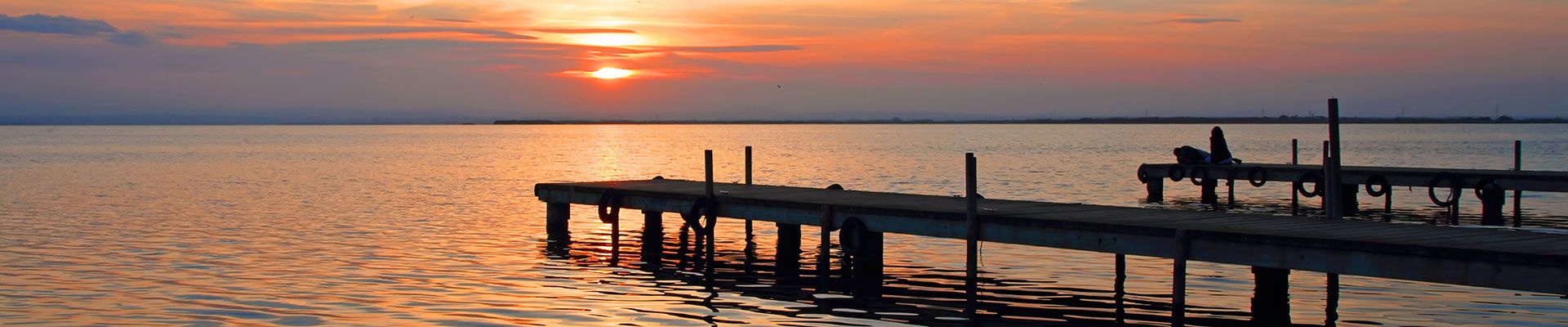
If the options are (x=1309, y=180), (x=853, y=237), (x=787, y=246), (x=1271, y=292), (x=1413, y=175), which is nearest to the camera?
(x=1271, y=292)

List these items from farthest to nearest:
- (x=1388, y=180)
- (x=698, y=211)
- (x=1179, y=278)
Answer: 1. (x=1388, y=180)
2. (x=698, y=211)
3. (x=1179, y=278)

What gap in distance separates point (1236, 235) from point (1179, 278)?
0.80 meters

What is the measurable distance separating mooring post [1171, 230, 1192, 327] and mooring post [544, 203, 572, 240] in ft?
43.0

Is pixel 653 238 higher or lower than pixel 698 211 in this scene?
lower

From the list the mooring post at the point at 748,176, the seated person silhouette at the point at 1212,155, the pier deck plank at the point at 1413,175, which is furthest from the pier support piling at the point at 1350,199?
the mooring post at the point at 748,176

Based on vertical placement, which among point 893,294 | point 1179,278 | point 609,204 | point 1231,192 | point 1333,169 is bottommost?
point 893,294

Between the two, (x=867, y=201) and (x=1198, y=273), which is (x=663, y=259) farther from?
(x=1198, y=273)

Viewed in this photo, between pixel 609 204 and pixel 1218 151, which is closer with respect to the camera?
pixel 609 204

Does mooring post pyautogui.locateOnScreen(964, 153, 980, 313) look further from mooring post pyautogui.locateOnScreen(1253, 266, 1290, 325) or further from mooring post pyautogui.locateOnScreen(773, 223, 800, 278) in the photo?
mooring post pyautogui.locateOnScreen(773, 223, 800, 278)

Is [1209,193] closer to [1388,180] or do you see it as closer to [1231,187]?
[1231,187]

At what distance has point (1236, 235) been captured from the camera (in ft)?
50.4

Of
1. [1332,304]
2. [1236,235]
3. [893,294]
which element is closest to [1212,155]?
[1332,304]

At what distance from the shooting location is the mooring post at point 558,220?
2677 cm

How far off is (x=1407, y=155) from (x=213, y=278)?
9100 cm
